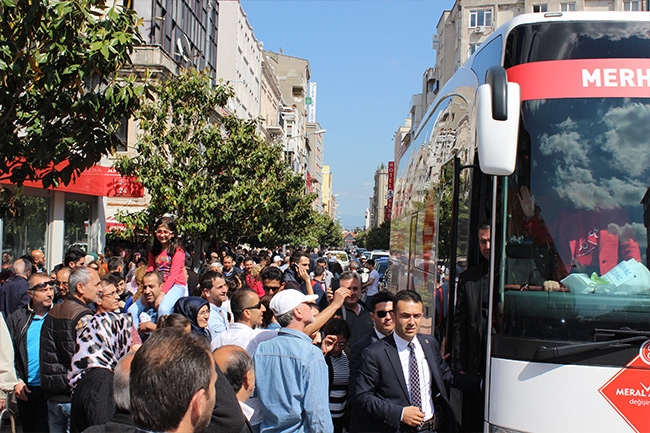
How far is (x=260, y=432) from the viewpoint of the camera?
476 centimetres

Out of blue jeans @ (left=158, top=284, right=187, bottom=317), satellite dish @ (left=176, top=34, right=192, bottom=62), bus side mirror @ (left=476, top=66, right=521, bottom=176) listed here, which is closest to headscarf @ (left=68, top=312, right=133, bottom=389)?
blue jeans @ (left=158, top=284, right=187, bottom=317)

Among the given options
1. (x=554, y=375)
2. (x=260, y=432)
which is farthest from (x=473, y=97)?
(x=260, y=432)

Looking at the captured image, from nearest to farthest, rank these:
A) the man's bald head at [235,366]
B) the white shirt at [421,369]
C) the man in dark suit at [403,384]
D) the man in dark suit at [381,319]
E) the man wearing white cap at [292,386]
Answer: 1. the man's bald head at [235,366]
2. the man wearing white cap at [292,386]
3. the man in dark suit at [403,384]
4. the white shirt at [421,369]
5. the man in dark suit at [381,319]

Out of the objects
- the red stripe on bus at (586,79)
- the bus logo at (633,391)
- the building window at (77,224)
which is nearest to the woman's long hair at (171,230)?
the red stripe on bus at (586,79)

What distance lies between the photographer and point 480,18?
62.8m

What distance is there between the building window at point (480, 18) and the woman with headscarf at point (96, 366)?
199 ft

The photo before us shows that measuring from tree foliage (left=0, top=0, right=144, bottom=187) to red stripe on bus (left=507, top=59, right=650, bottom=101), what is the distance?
421 cm

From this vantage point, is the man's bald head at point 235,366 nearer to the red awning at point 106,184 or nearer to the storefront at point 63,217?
the storefront at point 63,217

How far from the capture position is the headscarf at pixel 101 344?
4.94m

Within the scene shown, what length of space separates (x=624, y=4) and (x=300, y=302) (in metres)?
Result: 58.1

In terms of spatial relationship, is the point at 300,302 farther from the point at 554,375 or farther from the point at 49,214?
the point at 49,214

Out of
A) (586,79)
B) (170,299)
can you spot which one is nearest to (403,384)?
(586,79)

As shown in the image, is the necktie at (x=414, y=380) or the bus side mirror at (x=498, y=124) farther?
the necktie at (x=414, y=380)

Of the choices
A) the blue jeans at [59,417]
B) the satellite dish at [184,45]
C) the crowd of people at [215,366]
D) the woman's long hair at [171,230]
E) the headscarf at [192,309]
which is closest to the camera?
the crowd of people at [215,366]
